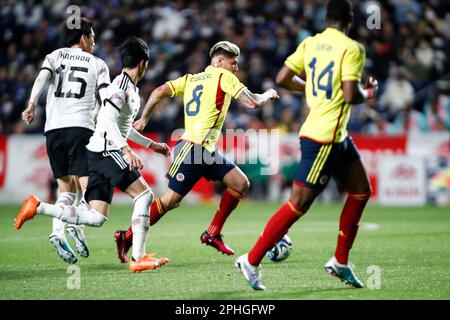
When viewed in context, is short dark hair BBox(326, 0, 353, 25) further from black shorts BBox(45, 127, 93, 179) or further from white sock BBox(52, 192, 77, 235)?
white sock BBox(52, 192, 77, 235)

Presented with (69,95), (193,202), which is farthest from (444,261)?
(193,202)

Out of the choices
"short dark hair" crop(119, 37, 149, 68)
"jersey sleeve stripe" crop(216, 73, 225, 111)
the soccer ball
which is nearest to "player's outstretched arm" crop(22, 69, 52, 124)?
"short dark hair" crop(119, 37, 149, 68)

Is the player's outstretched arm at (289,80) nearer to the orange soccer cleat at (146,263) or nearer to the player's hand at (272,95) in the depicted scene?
the player's hand at (272,95)

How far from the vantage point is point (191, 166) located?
902 centimetres

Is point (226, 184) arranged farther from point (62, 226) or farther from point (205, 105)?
point (62, 226)

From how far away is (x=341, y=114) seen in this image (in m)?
6.73

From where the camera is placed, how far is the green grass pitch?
21.9ft

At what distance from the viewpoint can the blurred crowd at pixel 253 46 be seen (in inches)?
780

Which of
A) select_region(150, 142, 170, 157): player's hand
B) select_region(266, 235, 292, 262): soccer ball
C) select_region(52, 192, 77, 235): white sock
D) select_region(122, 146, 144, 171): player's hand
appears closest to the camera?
select_region(122, 146, 144, 171): player's hand

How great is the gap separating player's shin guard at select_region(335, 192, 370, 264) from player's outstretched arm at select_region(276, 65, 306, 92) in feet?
3.26

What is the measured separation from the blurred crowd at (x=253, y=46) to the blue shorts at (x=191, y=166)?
1038 centimetres

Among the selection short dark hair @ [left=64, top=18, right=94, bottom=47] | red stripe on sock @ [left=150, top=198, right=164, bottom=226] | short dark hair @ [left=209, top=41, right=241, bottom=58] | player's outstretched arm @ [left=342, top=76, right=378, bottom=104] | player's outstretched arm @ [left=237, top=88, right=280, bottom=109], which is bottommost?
red stripe on sock @ [left=150, top=198, right=164, bottom=226]
